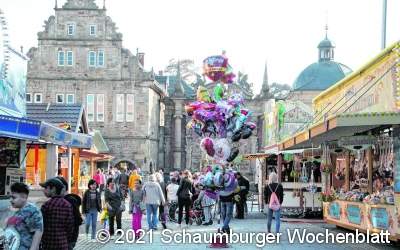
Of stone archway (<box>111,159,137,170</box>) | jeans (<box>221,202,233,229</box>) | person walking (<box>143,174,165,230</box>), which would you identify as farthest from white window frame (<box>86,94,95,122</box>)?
jeans (<box>221,202,233,229</box>)

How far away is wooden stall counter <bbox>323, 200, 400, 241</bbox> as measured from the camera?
1509cm

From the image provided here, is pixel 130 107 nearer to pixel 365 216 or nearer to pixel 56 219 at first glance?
pixel 365 216

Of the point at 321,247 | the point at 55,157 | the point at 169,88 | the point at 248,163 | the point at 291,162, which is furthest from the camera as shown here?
the point at 169,88

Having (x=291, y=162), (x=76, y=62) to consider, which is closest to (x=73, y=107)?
(x=291, y=162)

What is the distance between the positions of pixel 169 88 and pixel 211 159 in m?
53.2

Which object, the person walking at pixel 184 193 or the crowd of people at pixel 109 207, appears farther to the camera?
the person walking at pixel 184 193

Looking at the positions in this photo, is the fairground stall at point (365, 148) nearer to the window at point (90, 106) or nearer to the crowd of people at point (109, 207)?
the crowd of people at point (109, 207)

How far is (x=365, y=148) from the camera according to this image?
18.2 m

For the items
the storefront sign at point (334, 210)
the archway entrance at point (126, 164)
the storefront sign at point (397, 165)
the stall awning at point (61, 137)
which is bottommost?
the storefront sign at point (334, 210)

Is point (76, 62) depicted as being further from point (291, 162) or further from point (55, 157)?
point (55, 157)

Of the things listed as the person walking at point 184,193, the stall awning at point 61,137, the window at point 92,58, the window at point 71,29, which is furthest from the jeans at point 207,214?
the window at point 71,29

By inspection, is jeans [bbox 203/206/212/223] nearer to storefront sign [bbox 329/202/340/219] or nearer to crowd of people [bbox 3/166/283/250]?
crowd of people [bbox 3/166/283/250]

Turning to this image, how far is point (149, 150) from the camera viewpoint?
54688 mm

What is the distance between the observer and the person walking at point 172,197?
23.5 metres
